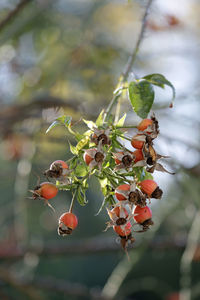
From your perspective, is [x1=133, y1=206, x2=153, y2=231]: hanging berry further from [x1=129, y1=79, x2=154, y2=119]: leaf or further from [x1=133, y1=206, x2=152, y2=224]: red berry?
[x1=129, y1=79, x2=154, y2=119]: leaf

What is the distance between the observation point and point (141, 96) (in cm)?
100

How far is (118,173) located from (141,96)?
0.21 m

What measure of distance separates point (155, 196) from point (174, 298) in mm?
3351

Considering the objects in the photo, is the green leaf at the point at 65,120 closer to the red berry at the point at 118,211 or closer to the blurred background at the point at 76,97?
the red berry at the point at 118,211

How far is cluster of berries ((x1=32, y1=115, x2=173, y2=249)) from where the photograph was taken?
0.86 meters

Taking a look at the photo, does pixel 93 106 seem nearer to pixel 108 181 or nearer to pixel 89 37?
pixel 89 37

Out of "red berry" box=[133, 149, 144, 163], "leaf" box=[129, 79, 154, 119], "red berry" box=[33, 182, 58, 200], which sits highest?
"leaf" box=[129, 79, 154, 119]

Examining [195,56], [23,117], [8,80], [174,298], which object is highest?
[195,56]

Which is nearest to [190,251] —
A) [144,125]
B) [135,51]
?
[135,51]

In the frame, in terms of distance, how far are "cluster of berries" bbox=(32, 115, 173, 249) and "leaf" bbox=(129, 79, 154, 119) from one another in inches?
2.0

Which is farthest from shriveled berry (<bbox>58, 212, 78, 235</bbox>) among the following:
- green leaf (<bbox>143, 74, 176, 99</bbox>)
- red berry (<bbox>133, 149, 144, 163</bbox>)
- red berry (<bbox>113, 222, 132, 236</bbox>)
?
green leaf (<bbox>143, 74, 176, 99</bbox>)

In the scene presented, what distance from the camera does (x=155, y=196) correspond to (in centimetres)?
91

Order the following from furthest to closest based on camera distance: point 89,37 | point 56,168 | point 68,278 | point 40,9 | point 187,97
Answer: point 68,278
point 89,37
point 40,9
point 187,97
point 56,168

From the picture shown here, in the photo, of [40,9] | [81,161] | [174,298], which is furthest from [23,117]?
[174,298]
